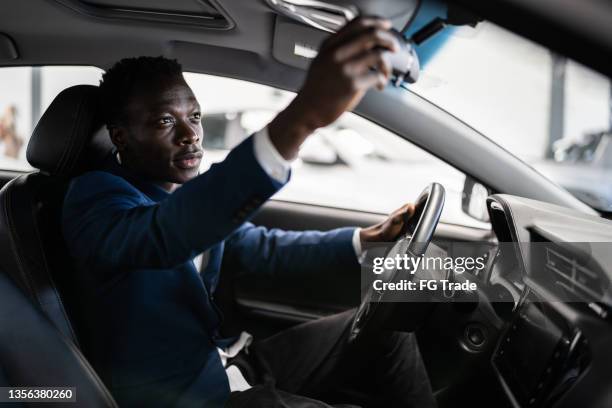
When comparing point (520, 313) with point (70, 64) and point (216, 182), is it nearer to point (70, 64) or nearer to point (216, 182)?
point (216, 182)

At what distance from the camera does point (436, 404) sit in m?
Result: 1.53

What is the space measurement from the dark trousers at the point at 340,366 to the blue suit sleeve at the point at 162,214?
0.59m

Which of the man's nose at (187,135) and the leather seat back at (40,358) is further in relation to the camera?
the man's nose at (187,135)

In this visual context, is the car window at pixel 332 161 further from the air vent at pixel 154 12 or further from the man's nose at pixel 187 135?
the man's nose at pixel 187 135

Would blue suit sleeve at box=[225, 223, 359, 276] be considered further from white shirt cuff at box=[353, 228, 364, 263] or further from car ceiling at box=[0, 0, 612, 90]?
car ceiling at box=[0, 0, 612, 90]

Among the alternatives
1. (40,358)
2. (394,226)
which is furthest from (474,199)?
(40,358)

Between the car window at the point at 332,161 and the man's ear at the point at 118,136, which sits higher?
the man's ear at the point at 118,136

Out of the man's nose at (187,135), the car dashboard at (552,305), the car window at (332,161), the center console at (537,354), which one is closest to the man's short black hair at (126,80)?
the man's nose at (187,135)

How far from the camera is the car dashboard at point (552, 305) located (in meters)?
0.95

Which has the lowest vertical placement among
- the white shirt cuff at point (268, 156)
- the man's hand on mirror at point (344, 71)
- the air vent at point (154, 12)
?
the air vent at point (154, 12)

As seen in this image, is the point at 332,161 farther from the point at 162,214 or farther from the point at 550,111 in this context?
the point at 162,214

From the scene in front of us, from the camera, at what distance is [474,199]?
1916mm

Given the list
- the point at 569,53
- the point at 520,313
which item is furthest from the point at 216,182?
the point at 520,313

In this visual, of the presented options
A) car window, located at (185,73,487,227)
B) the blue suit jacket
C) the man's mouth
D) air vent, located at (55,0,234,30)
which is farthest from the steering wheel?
car window, located at (185,73,487,227)
